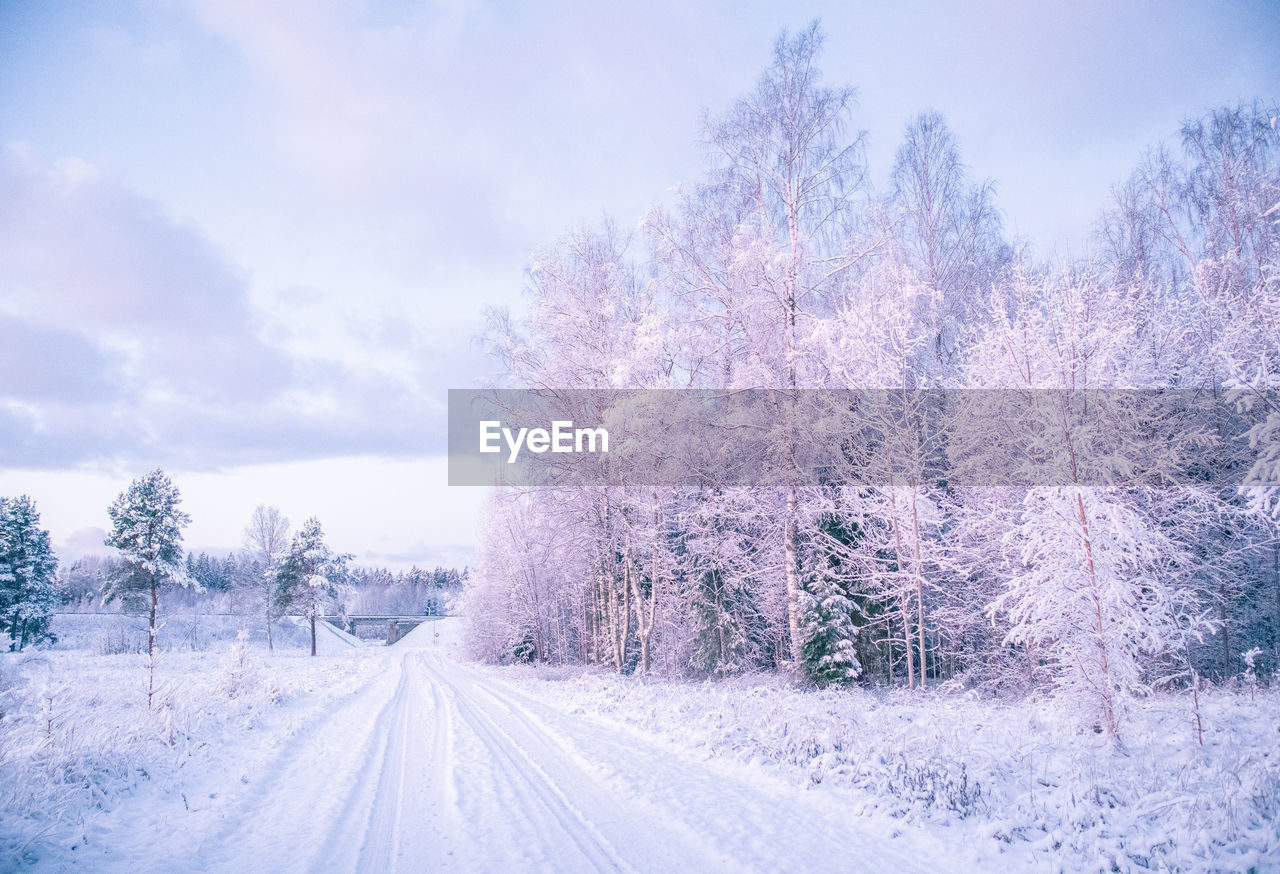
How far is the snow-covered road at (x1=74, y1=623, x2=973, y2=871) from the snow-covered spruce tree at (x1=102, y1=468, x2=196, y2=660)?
105ft

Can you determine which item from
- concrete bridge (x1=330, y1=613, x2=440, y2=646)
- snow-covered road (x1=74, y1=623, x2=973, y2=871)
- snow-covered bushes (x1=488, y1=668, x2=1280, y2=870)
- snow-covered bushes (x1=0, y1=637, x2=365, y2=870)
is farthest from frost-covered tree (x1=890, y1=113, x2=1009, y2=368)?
concrete bridge (x1=330, y1=613, x2=440, y2=646)

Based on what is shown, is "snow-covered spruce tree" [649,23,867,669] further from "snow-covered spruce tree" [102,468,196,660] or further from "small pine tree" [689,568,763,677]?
"snow-covered spruce tree" [102,468,196,660]

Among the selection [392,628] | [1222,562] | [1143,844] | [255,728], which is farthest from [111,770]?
[392,628]

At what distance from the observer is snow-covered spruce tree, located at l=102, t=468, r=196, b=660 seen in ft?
104

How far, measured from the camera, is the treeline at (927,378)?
8172 millimetres

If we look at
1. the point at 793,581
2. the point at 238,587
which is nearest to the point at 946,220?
the point at 793,581

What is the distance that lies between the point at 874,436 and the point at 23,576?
4593 cm

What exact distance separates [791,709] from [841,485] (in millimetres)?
5571

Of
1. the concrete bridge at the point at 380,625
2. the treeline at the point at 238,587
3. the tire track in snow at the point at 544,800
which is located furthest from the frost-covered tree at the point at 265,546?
the tire track in snow at the point at 544,800

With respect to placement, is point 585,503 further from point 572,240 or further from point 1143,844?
point 1143,844

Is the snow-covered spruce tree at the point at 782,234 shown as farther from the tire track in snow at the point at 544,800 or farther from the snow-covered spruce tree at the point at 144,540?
the snow-covered spruce tree at the point at 144,540

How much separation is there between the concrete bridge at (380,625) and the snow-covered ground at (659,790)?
293 feet

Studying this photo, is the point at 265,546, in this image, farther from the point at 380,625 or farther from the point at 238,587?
the point at 380,625

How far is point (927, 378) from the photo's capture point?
15.0 meters
